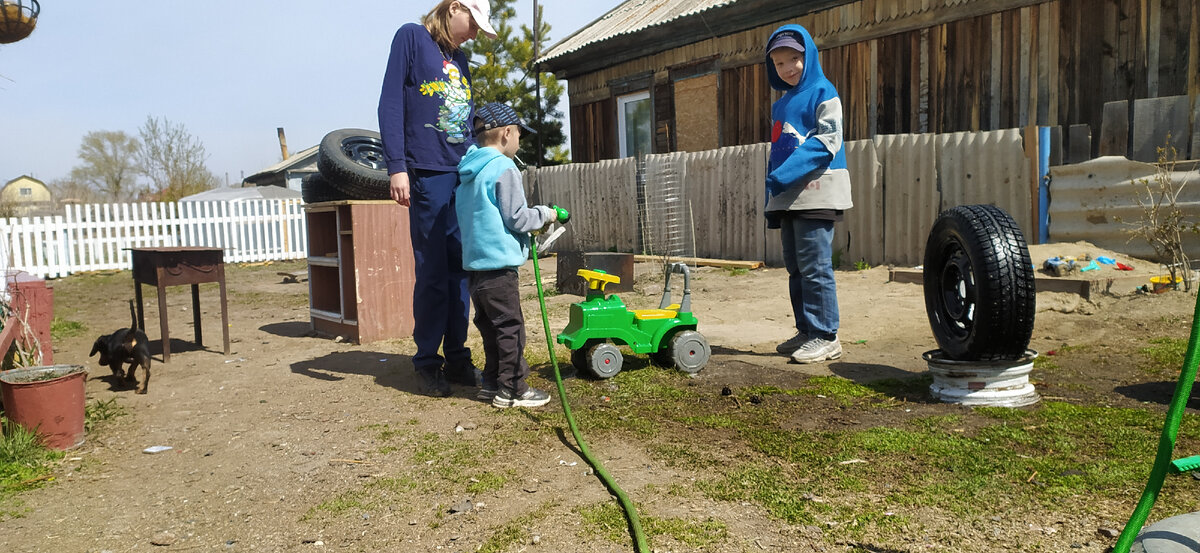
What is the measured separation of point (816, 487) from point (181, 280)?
4867 millimetres

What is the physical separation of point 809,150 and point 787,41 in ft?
2.28

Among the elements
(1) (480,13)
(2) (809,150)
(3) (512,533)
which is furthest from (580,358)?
(3) (512,533)

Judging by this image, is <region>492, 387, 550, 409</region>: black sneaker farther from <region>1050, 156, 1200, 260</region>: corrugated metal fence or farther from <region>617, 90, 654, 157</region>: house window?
<region>617, 90, 654, 157</region>: house window

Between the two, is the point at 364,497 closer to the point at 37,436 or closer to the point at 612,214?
the point at 37,436

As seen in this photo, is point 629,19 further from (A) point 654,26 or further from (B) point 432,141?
(B) point 432,141

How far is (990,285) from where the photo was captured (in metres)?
3.53

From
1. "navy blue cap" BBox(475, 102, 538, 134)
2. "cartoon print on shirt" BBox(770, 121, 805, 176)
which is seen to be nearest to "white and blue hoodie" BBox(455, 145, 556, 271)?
"navy blue cap" BBox(475, 102, 538, 134)

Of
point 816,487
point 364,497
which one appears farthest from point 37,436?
point 816,487

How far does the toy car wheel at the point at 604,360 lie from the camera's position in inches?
174

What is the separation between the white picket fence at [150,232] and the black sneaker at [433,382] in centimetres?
1140

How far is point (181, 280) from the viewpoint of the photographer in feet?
18.7

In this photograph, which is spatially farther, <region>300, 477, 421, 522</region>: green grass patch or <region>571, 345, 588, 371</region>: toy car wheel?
<region>571, 345, 588, 371</region>: toy car wheel

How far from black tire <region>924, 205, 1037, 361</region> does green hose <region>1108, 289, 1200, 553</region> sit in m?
1.85

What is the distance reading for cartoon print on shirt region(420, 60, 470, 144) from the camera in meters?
4.35
